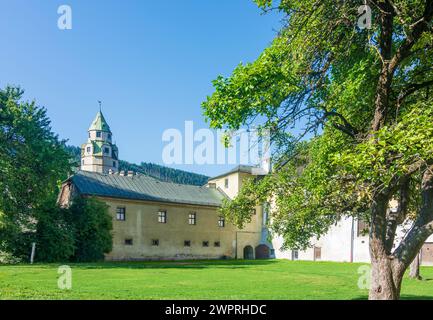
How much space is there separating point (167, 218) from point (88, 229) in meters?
10.3

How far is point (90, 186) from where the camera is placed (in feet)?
130

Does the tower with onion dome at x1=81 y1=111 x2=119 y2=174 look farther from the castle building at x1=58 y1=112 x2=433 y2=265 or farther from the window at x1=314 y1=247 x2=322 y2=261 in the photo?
the window at x1=314 y1=247 x2=322 y2=261

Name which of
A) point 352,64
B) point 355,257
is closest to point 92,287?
point 352,64

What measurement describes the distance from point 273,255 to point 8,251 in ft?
93.5

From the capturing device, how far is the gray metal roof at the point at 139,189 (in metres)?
39.7

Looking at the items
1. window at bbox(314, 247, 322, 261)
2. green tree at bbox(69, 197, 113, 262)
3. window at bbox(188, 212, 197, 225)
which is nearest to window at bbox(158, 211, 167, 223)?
window at bbox(188, 212, 197, 225)

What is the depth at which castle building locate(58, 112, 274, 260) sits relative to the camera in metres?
40.2

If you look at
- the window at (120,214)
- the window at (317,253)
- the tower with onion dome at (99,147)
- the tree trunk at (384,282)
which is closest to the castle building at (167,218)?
the window at (120,214)

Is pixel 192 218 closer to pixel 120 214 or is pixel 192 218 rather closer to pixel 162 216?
pixel 162 216

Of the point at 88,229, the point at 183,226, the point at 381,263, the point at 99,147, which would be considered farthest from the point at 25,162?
the point at 99,147

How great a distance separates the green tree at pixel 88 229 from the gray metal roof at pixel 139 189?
8.59 feet

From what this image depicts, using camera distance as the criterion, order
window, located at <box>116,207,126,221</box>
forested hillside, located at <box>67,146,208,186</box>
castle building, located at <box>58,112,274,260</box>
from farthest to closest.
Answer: forested hillside, located at <box>67,146,208,186</box>
window, located at <box>116,207,126,221</box>
castle building, located at <box>58,112,274,260</box>

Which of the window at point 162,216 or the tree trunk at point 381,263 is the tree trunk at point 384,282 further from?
the window at point 162,216
